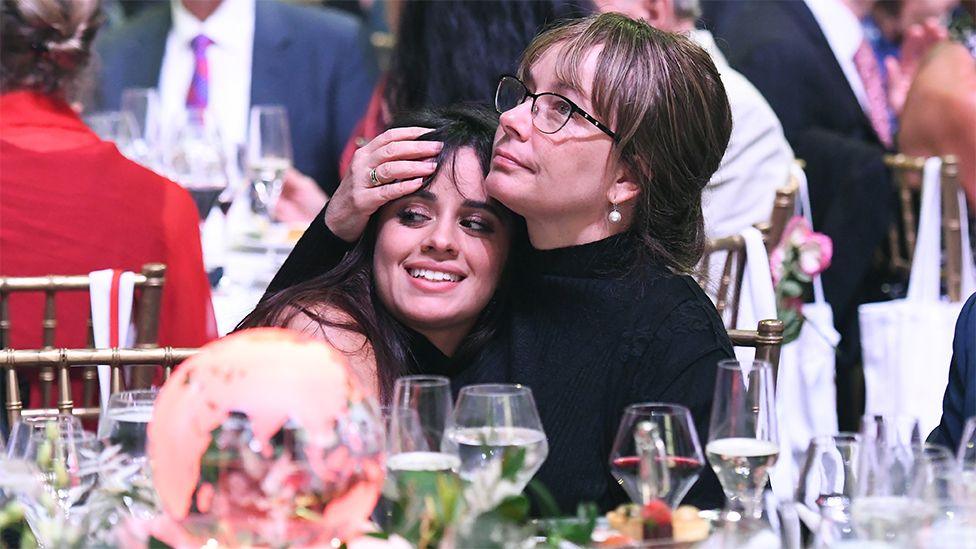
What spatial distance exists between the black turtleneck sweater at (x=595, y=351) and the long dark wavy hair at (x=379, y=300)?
31 mm

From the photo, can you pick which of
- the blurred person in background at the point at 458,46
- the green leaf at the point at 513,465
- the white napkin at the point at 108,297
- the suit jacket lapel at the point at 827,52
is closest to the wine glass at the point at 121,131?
the blurred person in background at the point at 458,46

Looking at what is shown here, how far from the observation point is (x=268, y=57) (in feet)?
16.3

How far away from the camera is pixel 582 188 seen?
2049 millimetres

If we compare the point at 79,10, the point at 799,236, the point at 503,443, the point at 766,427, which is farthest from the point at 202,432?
the point at 799,236

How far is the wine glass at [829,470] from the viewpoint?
5.18 ft

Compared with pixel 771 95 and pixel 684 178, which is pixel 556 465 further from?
pixel 771 95

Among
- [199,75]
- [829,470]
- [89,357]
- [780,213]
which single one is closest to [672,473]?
[829,470]

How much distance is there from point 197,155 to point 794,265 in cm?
143

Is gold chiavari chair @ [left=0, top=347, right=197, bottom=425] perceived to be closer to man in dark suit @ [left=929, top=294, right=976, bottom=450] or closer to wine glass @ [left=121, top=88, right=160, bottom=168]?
man in dark suit @ [left=929, top=294, right=976, bottom=450]

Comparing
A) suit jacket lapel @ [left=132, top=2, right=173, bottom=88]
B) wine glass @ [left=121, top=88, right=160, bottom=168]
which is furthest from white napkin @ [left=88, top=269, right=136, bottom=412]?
suit jacket lapel @ [left=132, top=2, right=173, bottom=88]

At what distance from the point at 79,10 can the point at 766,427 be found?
6.41 feet

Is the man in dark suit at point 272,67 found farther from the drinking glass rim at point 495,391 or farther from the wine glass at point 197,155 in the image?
the drinking glass rim at point 495,391

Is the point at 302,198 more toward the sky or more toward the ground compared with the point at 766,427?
more toward the sky

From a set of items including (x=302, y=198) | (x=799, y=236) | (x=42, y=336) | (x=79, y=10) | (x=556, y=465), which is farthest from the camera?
(x=302, y=198)
